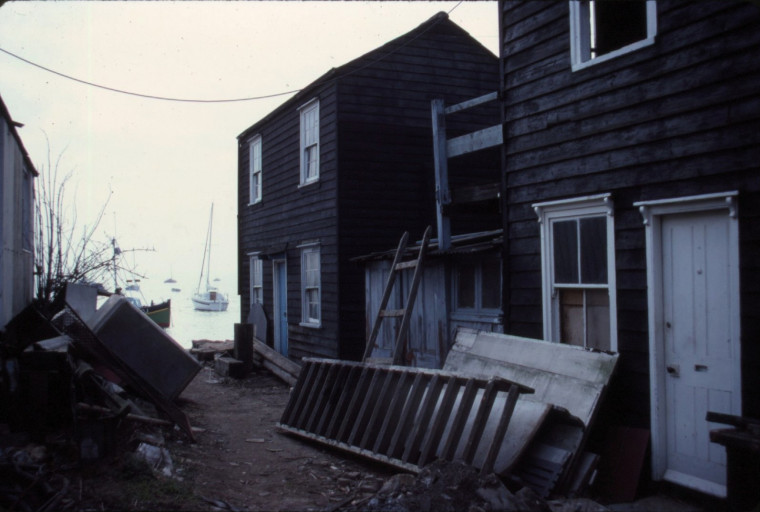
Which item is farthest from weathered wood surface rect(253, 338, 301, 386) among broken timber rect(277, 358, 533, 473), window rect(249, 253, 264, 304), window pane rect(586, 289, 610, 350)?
window pane rect(586, 289, 610, 350)

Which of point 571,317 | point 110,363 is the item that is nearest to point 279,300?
point 110,363

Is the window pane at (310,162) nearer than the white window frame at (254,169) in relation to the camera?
Yes

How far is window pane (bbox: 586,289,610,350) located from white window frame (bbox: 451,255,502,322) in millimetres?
1776

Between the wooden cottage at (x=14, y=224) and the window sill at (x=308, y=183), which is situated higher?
the window sill at (x=308, y=183)

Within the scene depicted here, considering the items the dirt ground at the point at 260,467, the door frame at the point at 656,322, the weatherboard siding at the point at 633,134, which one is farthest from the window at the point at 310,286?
the door frame at the point at 656,322

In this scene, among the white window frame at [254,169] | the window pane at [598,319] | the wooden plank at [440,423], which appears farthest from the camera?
the white window frame at [254,169]

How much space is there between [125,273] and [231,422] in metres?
5.41

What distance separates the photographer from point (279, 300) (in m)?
16.2

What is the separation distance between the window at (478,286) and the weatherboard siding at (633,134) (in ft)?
3.17

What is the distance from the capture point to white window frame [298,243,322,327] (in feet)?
44.9

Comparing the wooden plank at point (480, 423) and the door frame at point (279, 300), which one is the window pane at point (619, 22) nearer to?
the wooden plank at point (480, 423)

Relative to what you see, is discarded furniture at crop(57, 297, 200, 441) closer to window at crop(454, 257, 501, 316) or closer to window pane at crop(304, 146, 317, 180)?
window at crop(454, 257, 501, 316)

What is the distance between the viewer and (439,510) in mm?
4816

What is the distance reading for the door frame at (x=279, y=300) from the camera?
1592cm
